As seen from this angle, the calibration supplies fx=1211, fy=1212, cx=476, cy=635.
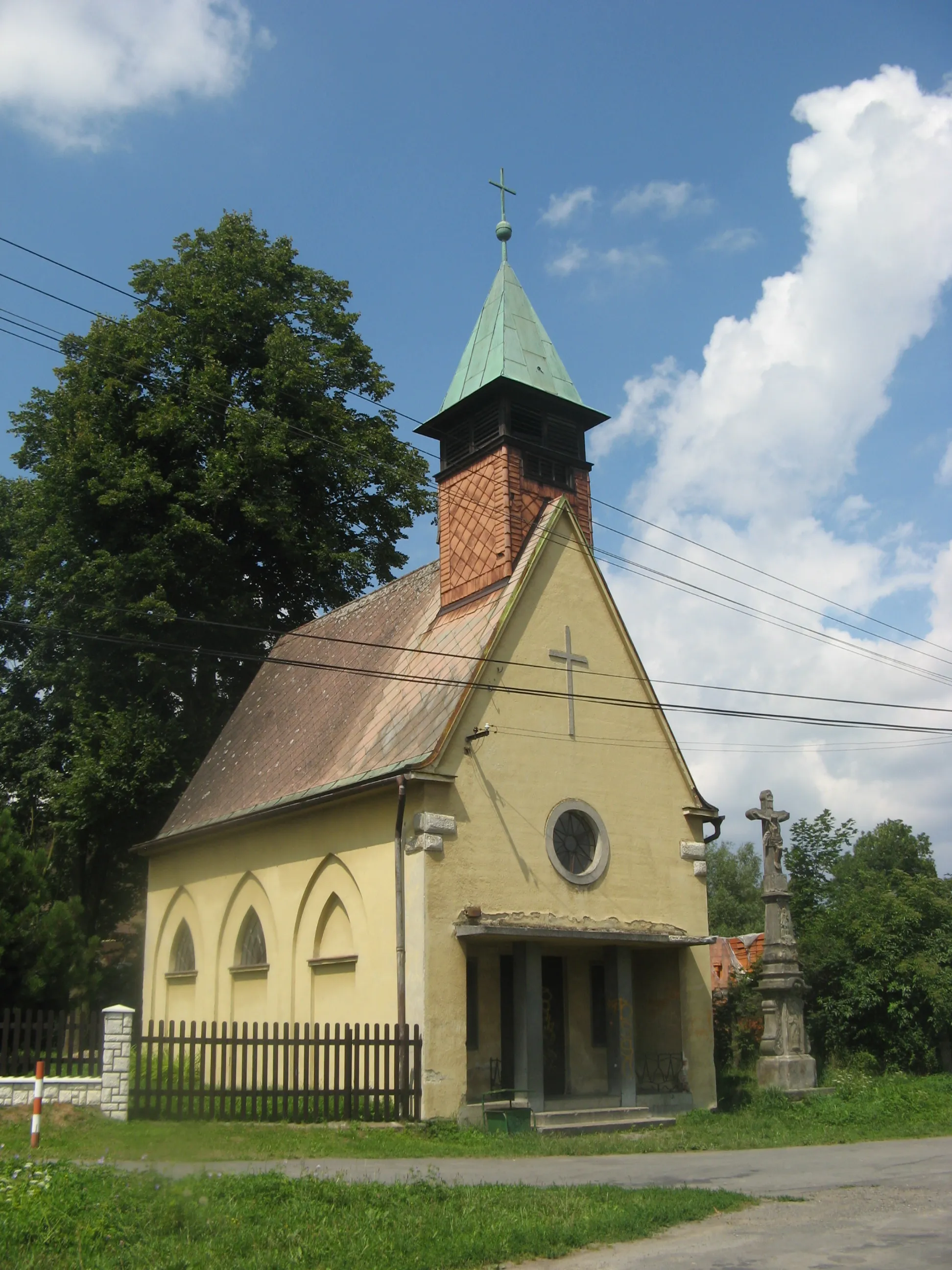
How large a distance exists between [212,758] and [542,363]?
11.5m

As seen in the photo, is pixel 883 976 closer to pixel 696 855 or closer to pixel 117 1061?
pixel 696 855

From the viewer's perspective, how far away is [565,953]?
1986cm

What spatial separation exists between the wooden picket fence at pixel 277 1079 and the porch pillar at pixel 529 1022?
1.61 m

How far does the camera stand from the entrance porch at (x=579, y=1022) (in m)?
17.5

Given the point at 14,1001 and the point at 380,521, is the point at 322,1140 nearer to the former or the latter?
the point at 14,1001

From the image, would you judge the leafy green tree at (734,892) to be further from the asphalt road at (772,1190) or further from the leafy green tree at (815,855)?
the asphalt road at (772,1190)

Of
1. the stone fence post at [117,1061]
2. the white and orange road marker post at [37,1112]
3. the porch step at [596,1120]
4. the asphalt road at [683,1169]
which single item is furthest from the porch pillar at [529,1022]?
the white and orange road marker post at [37,1112]

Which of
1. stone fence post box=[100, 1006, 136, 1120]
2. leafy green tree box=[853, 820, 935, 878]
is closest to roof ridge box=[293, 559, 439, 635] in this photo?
stone fence post box=[100, 1006, 136, 1120]

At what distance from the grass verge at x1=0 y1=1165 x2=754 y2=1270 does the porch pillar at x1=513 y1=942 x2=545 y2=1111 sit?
7.41 metres

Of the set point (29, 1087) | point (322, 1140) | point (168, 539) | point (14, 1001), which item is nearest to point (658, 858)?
point (322, 1140)

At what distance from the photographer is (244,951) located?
74.2ft

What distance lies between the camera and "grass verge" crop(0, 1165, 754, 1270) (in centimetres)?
753

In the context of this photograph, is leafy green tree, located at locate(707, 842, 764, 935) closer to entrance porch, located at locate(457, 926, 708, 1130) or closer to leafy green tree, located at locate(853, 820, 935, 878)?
leafy green tree, located at locate(853, 820, 935, 878)

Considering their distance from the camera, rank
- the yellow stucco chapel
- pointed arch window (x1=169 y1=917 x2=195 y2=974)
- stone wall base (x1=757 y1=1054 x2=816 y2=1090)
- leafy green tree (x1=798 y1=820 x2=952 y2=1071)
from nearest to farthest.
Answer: the yellow stucco chapel, stone wall base (x1=757 y1=1054 x2=816 y2=1090), leafy green tree (x1=798 y1=820 x2=952 y2=1071), pointed arch window (x1=169 y1=917 x2=195 y2=974)
